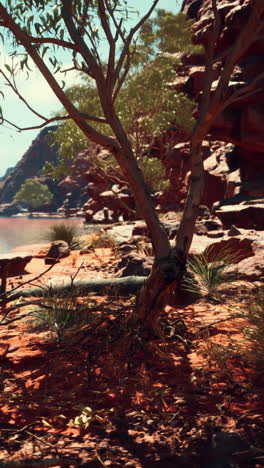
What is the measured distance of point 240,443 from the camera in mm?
2768

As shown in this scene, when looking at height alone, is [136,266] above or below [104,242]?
above

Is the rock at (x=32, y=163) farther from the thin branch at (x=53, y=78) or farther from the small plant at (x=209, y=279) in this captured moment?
the thin branch at (x=53, y=78)

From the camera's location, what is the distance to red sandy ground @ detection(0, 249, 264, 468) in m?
2.93

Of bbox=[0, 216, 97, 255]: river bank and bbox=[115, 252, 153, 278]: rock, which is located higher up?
bbox=[115, 252, 153, 278]: rock

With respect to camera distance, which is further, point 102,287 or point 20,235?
point 20,235

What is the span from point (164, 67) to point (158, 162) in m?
5.33

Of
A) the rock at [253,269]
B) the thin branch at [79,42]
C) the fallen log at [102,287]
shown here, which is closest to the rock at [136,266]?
the fallen log at [102,287]

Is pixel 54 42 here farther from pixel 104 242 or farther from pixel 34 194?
pixel 34 194

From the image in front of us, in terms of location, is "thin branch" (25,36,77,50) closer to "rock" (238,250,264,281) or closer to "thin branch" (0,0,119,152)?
"thin branch" (0,0,119,152)

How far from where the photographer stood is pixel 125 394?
3.76 m

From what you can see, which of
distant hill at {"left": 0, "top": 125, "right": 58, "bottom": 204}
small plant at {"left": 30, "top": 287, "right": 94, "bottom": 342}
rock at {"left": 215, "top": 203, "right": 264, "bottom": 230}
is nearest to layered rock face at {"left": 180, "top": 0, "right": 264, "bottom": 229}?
rock at {"left": 215, "top": 203, "right": 264, "bottom": 230}

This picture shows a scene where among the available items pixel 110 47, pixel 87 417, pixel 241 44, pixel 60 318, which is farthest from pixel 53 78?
pixel 87 417

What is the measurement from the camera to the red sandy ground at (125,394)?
293cm

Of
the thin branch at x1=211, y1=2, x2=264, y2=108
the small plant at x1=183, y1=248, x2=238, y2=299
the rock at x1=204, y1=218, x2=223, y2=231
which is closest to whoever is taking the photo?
the thin branch at x1=211, y1=2, x2=264, y2=108
